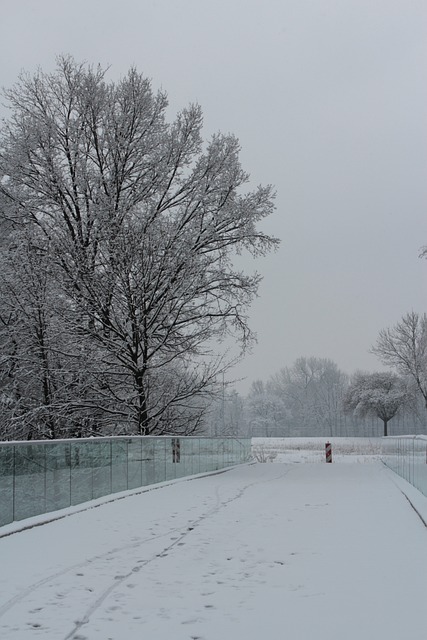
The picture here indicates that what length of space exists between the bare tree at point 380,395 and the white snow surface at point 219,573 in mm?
59712

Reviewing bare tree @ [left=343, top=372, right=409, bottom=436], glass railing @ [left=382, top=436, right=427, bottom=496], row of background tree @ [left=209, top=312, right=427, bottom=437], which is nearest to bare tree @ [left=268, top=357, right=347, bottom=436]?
row of background tree @ [left=209, top=312, right=427, bottom=437]

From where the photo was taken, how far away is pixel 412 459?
17562mm

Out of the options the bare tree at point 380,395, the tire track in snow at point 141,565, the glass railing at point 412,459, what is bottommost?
the tire track in snow at point 141,565

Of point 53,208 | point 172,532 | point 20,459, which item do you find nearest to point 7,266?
point 53,208

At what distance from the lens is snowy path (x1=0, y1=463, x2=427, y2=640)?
5.89 m

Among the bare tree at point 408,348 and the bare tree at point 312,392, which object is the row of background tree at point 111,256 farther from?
the bare tree at point 312,392

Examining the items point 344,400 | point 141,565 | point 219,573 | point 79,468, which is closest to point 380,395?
point 344,400

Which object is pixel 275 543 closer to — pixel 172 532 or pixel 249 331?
pixel 172 532

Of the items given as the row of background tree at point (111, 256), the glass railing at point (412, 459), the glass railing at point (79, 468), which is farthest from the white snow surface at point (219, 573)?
the row of background tree at point (111, 256)

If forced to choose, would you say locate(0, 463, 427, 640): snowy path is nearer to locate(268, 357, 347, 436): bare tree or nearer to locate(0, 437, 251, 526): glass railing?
locate(0, 437, 251, 526): glass railing

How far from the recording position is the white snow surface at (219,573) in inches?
232

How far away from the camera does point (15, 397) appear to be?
72.3 feet

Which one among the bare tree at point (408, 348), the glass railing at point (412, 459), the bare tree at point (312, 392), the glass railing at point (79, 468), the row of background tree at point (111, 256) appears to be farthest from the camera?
the bare tree at point (312, 392)

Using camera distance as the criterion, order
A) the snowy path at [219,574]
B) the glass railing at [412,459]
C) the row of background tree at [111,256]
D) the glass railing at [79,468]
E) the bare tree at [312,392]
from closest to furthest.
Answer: the snowy path at [219,574] < the glass railing at [79,468] < the glass railing at [412,459] < the row of background tree at [111,256] < the bare tree at [312,392]
